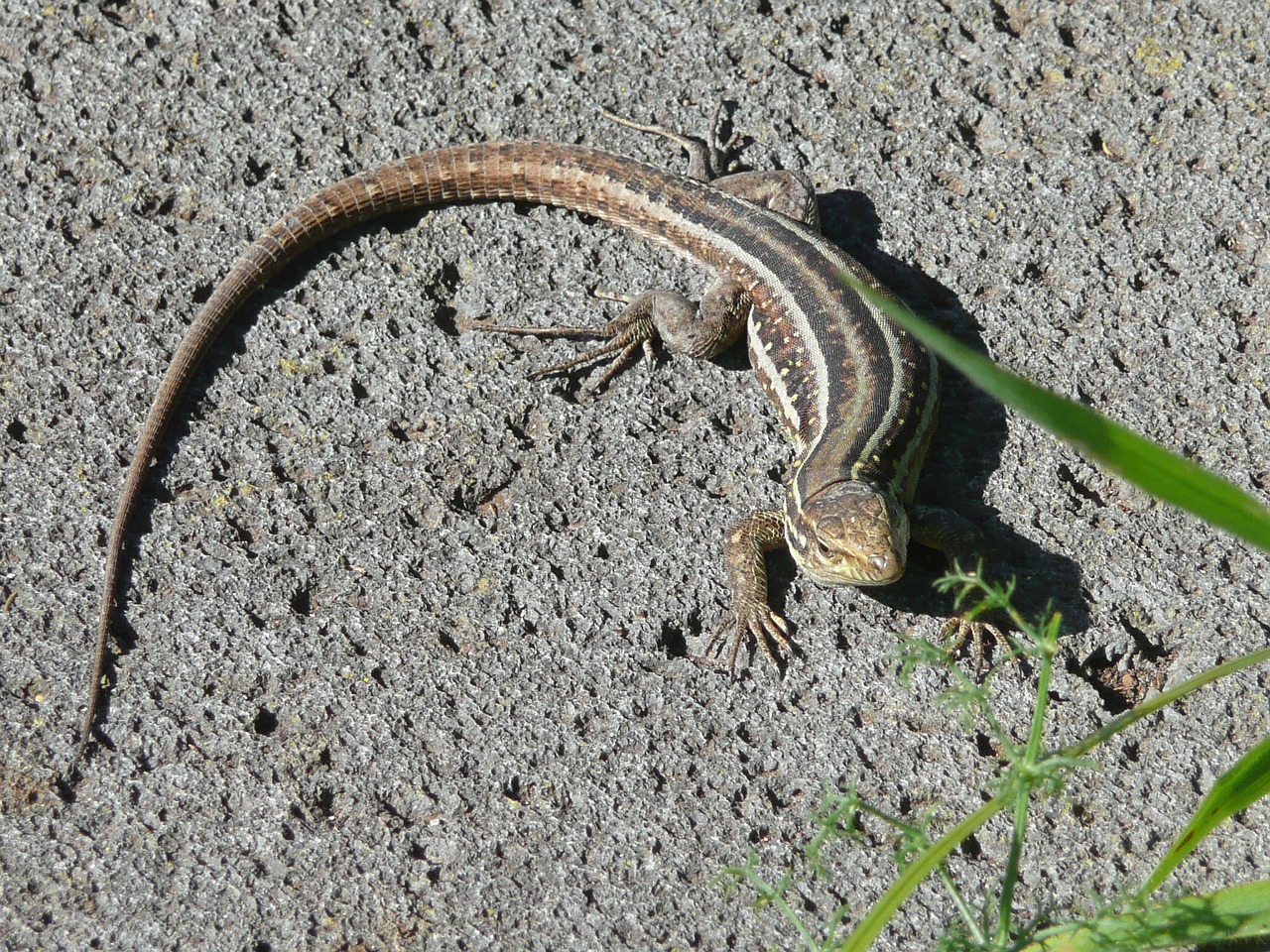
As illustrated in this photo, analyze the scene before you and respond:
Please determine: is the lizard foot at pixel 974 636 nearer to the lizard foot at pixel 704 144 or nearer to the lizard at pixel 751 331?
the lizard at pixel 751 331

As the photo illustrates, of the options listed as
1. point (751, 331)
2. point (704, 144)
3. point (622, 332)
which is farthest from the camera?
point (704, 144)

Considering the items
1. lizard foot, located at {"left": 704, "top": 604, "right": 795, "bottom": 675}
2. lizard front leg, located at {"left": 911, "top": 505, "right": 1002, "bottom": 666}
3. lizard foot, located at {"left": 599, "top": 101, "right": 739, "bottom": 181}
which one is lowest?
lizard foot, located at {"left": 704, "top": 604, "right": 795, "bottom": 675}

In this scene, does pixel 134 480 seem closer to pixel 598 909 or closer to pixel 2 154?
pixel 2 154

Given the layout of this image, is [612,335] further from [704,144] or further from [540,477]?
[704,144]

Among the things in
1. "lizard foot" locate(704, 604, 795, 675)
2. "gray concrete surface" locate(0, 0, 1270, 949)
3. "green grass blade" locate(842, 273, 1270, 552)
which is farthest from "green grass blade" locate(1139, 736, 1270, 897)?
"lizard foot" locate(704, 604, 795, 675)

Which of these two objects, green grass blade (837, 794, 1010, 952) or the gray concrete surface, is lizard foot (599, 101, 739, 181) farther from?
green grass blade (837, 794, 1010, 952)

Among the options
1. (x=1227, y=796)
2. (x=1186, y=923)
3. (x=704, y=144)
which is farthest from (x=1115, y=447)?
(x=704, y=144)

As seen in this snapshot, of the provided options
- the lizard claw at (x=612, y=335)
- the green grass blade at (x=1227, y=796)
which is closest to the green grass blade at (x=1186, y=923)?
the green grass blade at (x=1227, y=796)
